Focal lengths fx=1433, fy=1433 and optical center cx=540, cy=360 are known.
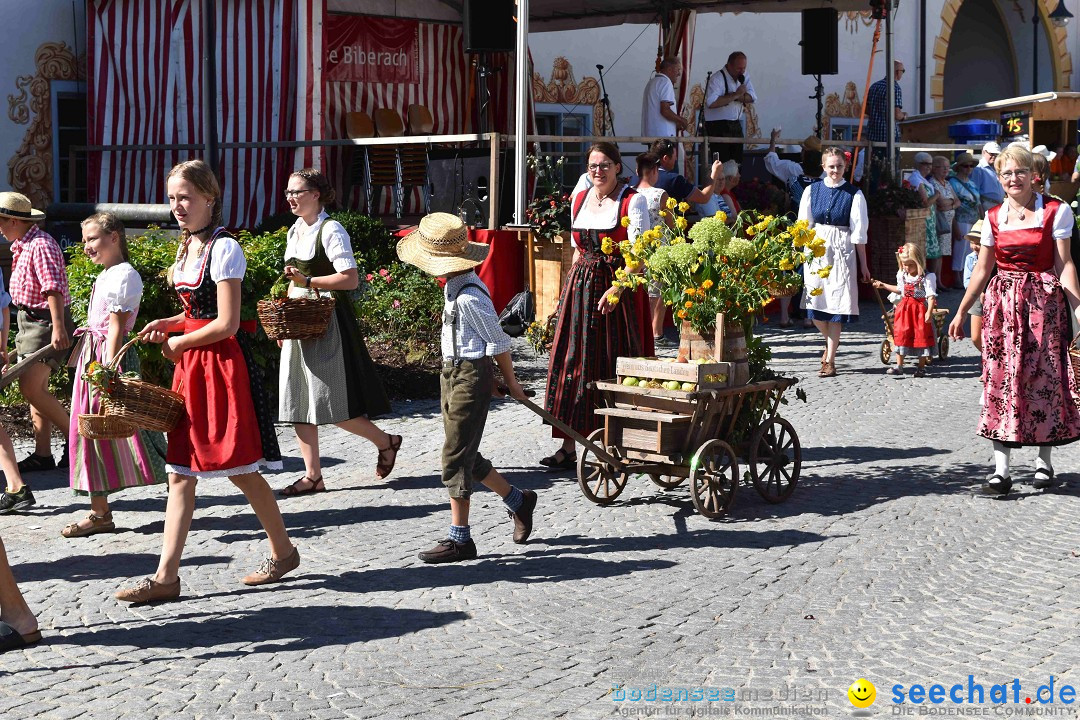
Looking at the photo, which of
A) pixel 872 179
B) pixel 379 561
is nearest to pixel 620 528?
pixel 379 561

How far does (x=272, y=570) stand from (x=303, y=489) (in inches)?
74.5

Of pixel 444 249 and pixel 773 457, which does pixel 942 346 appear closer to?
pixel 773 457

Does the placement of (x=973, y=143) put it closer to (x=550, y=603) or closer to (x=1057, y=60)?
(x=1057, y=60)

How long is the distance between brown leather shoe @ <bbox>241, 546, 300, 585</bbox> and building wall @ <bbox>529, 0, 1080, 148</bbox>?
1494 centimetres

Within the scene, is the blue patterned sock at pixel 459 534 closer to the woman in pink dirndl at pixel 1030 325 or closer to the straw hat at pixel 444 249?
the straw hat at pixel 444 249

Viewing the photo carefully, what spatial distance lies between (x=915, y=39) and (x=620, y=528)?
2141 centimetres

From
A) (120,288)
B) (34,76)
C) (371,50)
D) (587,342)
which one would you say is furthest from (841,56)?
(120,288)

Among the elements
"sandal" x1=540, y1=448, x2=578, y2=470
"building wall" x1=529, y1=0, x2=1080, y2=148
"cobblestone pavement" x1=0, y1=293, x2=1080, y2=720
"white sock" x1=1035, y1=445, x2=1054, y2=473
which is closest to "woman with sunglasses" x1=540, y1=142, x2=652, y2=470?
"sandal" x1=540, y1=448, x2=578, y2=470

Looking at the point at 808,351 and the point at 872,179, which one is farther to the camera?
the point at 872,179

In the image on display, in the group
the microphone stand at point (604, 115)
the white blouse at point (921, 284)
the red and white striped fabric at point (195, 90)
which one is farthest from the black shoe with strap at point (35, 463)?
the microphone stand at point (604, 115)

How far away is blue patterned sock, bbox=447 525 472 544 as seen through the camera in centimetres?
662

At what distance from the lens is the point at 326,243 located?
7.83 meters

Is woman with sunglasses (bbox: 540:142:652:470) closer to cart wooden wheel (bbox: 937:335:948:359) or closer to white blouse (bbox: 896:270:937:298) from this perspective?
white blouse (bbox: 896:270:937:298)

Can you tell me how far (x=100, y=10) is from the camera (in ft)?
56.9
